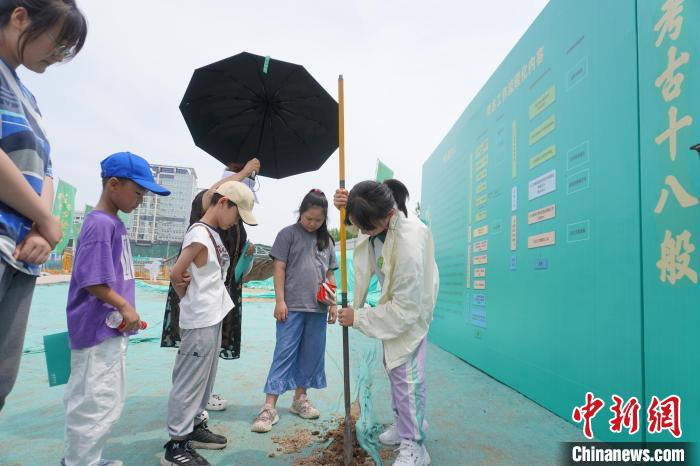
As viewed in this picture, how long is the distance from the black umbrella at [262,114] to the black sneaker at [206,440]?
1.68 m

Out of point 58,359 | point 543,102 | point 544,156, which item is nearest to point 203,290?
point 58,359

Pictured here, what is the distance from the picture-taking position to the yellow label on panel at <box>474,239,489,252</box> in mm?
3945

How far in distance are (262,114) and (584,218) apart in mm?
2147

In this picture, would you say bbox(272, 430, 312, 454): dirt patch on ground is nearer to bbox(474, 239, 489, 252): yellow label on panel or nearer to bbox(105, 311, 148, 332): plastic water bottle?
bbox(105, 311, 148, 332): plastic water bottle

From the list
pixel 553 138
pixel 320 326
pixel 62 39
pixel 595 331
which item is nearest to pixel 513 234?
pixel 553 138

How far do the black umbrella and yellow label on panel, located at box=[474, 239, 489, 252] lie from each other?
193 centimetres

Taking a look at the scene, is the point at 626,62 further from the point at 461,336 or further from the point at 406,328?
the point at 461,336

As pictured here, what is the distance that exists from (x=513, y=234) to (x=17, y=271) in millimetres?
3201

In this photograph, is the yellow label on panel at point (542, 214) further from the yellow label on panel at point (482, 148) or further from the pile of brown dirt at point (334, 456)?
the pile of brown dirt at point (334, 456)

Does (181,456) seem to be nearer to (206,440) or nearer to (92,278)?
(206,440)

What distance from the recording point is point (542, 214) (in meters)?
2.90

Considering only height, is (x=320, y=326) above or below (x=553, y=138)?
below

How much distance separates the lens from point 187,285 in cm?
192

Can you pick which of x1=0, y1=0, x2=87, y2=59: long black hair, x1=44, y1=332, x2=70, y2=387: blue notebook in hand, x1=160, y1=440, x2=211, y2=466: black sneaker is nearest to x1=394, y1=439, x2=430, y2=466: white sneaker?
x1=160, y1=440, x2=211, y2=466: black sneaker
